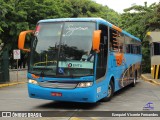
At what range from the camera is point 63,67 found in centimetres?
1078

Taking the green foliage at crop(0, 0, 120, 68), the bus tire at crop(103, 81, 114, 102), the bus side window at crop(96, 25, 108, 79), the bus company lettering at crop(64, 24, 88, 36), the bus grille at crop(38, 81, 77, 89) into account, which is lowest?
the bus tire at crop(103, 81, 114, 102)

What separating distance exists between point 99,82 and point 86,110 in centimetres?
109

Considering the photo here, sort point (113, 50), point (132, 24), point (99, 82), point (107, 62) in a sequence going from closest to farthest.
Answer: point (99, 82) < point (107, 62) < point (113, 50) < point (132, 24)

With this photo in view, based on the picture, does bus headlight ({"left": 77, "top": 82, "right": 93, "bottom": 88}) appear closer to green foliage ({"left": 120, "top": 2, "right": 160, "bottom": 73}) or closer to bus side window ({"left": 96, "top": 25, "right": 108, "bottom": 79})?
bus side window ({"left": 96, "top": 25, "right": 108, "bottom": 79})

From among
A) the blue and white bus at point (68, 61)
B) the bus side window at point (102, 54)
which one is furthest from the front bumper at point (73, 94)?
the bus side window at point (102, 54)

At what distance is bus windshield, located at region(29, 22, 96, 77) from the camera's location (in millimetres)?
10750

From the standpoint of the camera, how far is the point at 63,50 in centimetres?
1100

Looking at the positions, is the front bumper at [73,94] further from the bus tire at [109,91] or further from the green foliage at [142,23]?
the green foliage at [142,23]

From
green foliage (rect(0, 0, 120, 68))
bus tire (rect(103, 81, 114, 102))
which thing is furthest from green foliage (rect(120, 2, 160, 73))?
bus tire (rect(103, 81, 114, 102))

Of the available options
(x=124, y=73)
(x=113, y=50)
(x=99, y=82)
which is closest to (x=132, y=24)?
(x=124, y=73)

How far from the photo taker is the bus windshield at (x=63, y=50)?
1075 cm

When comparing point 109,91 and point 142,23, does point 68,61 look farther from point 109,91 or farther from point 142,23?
point 142,23

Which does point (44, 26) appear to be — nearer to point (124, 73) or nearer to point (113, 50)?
point (113, 50)

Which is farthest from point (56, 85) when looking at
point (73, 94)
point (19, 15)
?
point (19, 15)
